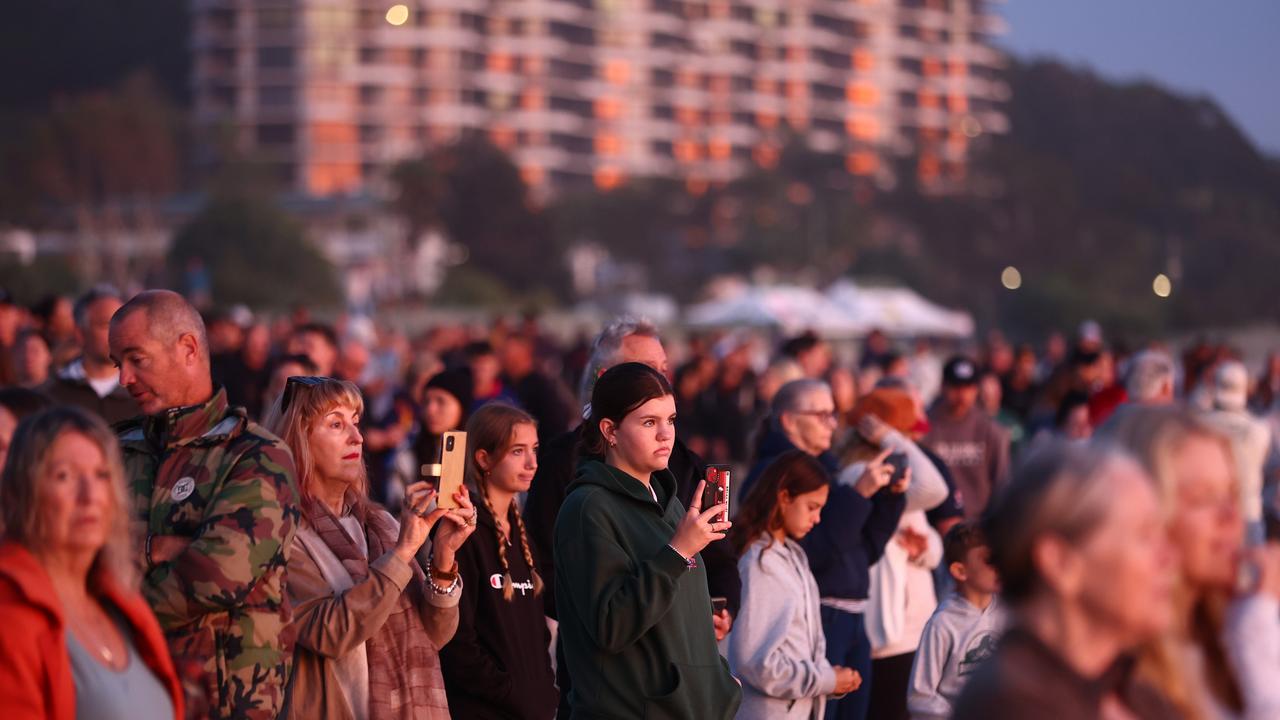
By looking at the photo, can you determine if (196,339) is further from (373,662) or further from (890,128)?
(890,128)

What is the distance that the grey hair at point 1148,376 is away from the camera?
8.96m

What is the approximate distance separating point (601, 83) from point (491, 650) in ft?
442

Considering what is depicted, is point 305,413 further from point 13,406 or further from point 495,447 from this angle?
point 13,406

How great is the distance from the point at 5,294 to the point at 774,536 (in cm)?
729

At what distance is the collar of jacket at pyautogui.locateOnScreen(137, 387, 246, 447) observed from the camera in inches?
180

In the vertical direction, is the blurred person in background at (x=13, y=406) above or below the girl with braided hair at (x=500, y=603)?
above

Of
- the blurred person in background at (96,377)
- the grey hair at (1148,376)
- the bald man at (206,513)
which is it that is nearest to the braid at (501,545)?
the bald man at (206,513)

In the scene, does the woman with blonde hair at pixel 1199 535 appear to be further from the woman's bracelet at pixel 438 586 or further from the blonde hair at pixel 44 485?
the woman's bracelet at pixel 438 586

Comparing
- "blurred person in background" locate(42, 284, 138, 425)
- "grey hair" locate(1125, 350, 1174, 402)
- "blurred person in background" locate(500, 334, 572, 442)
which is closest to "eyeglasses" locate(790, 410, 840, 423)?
"grey hair" locate(1125, 350, 1174, 402)

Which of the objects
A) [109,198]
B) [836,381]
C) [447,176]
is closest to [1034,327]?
[447,176]

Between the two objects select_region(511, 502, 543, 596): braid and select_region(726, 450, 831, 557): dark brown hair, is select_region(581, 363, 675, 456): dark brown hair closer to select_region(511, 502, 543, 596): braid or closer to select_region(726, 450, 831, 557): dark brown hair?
select_region(511, 502, 543, 596): braid

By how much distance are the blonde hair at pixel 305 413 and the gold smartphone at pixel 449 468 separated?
0.48 m

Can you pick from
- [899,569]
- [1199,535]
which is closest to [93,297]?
[899,569]

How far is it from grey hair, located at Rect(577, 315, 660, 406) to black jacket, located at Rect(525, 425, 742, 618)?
255mm
